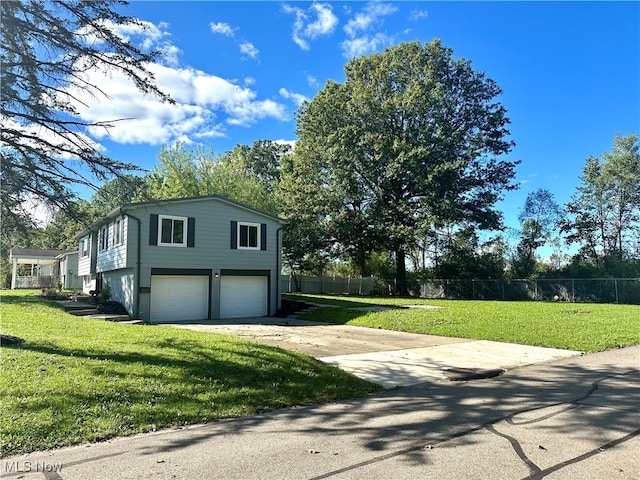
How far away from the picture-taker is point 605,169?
3456 cm

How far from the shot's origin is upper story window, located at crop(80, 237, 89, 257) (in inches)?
1052

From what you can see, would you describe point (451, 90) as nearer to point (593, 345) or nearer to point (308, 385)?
point (593, 345)

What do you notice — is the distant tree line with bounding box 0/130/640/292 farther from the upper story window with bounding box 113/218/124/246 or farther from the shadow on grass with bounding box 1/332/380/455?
the shadow on grass with bounding box 1/332/380/455

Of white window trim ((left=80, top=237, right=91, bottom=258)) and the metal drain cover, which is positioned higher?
white window trim ((left=80, top=237, right=91, bottom=258))

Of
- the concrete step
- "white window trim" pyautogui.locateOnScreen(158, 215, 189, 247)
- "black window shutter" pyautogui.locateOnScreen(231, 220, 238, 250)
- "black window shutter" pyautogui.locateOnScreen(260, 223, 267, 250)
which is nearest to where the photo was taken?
the concrete step

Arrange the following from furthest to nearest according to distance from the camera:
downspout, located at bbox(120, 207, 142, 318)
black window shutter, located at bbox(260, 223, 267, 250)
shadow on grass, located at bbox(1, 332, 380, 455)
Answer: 1. black window shutter, located at bbox(260, 223, 267, 250)
2. downspout, located at bbox(120, 207, 142, 318)
3. shadow on grass, located at bbox(1, 332, 380, 455)

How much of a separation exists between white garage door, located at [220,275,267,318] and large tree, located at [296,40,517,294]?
10736 millimetres

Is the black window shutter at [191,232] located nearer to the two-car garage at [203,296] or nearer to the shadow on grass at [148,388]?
the two-car garage at [203,296]

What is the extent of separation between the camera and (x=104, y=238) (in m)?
21.9

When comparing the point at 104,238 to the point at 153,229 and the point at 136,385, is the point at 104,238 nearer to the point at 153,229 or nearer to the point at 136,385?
the point at 153,229

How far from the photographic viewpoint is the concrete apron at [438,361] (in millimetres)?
7870

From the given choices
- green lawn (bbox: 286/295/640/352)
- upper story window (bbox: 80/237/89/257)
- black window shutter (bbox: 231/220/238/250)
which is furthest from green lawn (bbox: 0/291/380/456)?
upper story window (bbox: 80/237/89/257)

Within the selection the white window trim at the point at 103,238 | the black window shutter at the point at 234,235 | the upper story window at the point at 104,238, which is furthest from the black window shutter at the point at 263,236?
the upper story window at the point at 104,238

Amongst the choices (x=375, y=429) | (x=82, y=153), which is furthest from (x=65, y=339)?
(x=375, y=429)
